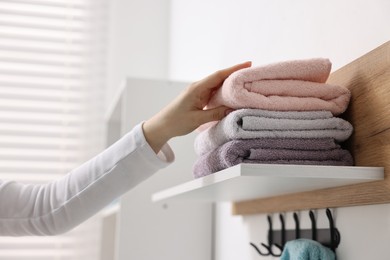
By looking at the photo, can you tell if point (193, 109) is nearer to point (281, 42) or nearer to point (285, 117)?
point (285, 117)

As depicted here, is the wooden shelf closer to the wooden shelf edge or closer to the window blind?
the wooden shelf edge

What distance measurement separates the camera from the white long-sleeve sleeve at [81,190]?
0.92 meters

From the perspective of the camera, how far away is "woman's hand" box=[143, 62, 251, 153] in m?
0.78

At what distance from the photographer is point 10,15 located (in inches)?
80.7

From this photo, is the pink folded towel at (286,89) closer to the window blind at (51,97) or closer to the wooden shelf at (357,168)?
the wooden shelf at (357,168)

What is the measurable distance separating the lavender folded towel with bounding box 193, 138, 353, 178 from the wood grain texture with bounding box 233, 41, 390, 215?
0.04m

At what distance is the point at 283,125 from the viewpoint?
2.38ft

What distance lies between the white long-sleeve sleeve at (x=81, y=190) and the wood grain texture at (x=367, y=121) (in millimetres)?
305

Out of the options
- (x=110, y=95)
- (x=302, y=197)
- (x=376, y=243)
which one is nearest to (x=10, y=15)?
(x=110, y=95)

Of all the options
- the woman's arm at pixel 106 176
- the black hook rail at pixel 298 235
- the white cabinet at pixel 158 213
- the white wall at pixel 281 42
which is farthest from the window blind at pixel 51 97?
the black hook rail at pixel 298 235

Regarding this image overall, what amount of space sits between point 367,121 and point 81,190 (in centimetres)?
52

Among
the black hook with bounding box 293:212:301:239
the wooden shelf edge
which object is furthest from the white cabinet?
the black hook with bounding box 293:212:301:239

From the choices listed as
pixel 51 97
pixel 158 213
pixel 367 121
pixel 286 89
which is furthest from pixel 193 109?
pixel 51 97

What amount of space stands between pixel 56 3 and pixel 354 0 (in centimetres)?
158
